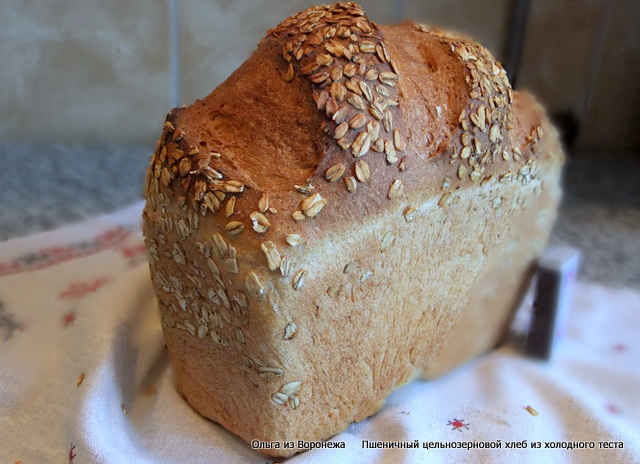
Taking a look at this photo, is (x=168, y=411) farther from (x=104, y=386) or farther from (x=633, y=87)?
(x=633, y=87)

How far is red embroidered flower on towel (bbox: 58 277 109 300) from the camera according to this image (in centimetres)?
98

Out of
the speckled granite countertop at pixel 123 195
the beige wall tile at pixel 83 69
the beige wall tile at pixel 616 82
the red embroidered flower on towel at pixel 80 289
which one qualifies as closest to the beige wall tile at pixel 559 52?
the beige wall tile at pixel 616 82

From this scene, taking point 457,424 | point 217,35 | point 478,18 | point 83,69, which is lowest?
point 457,424

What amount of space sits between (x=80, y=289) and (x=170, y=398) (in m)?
0.28

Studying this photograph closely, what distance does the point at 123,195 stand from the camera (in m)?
1.43

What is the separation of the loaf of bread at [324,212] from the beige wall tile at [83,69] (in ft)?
2.74

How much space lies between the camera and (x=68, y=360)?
0.85m

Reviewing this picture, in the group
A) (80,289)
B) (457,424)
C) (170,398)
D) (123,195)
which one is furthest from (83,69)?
(457,424)

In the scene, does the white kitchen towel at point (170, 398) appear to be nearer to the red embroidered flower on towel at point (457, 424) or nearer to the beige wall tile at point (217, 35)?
the red embroidered flower on towel at point (457, 424)

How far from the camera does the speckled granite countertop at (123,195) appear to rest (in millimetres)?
1236

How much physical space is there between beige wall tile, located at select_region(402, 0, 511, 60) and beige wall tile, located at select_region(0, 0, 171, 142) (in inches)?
33.0

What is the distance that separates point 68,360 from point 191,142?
1.25ft

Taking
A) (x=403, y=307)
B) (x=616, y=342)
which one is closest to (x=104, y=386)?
(x=403, y=307)

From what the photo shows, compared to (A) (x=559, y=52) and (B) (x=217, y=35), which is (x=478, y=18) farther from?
(B) (x=217, y=35)
